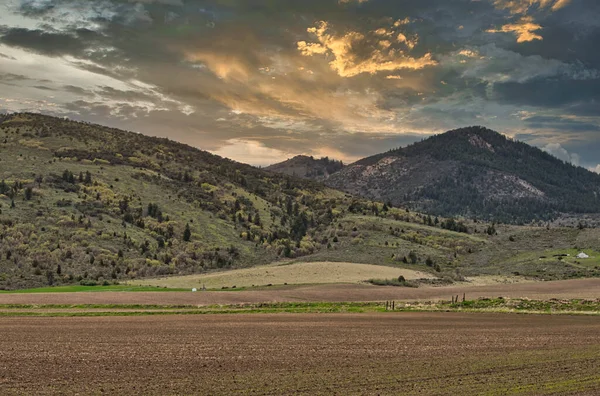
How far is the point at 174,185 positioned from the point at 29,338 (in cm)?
10786

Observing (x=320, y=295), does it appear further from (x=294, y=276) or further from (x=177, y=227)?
(x=177, y=227)

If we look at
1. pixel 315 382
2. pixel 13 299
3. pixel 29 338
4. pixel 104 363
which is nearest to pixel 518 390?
pixel 315 382

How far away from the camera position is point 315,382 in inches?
776

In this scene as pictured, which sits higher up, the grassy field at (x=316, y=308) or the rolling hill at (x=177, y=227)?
the rolling hill at (x=177, y=227)

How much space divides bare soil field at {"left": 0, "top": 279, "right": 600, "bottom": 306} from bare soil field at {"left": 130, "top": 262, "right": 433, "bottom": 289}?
6538 mm

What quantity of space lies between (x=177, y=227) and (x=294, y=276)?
3939 cm

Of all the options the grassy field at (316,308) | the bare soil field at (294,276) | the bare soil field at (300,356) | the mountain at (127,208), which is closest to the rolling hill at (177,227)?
the mountain at (127,208)

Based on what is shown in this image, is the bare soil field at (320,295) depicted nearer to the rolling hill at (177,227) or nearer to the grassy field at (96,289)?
the grassy field at (96,289)

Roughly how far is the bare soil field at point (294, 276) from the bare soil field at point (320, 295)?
6.54 meters

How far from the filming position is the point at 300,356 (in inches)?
985

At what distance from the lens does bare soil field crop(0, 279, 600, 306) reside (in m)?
53.0

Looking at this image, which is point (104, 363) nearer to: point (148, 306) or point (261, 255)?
point (148, 306)

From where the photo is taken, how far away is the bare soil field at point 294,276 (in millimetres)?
72938

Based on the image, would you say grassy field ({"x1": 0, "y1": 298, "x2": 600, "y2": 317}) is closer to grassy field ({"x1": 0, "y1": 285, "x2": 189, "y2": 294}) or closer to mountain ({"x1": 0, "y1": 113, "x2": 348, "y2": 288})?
grassy field ({"x1": 0, "y1": 285, "x2": 189, "y2": 294})
